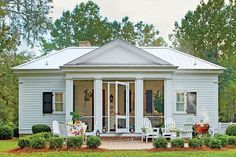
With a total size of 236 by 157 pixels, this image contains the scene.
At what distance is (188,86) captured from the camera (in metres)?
28.6

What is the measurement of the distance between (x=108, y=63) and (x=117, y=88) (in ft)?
4.24

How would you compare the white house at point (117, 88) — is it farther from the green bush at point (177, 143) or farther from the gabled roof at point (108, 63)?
the green bush at point (177, 143)

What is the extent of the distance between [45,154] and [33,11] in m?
21.6

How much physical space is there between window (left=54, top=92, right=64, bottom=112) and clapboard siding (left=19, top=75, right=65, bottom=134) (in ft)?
0.94

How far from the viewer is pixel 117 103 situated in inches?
1089

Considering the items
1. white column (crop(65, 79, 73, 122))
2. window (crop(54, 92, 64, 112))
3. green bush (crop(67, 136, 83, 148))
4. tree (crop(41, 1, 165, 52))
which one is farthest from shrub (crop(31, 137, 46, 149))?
tree (crop(41, 1, 165, 52))

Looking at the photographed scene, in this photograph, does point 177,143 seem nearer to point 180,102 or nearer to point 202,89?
point 180,102

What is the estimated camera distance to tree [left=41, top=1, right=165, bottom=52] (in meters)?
63.2

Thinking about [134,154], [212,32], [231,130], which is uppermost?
[212,32]

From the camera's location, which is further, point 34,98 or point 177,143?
point 34,98

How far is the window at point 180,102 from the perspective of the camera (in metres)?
28.6

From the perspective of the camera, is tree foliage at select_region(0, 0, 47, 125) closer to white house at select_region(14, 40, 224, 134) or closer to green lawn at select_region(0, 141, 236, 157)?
white house at select_region(14, 40, 224, 134)

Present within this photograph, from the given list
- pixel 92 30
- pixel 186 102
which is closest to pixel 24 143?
pixel 186 102

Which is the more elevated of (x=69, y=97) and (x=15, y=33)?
(x=15, y=33)
